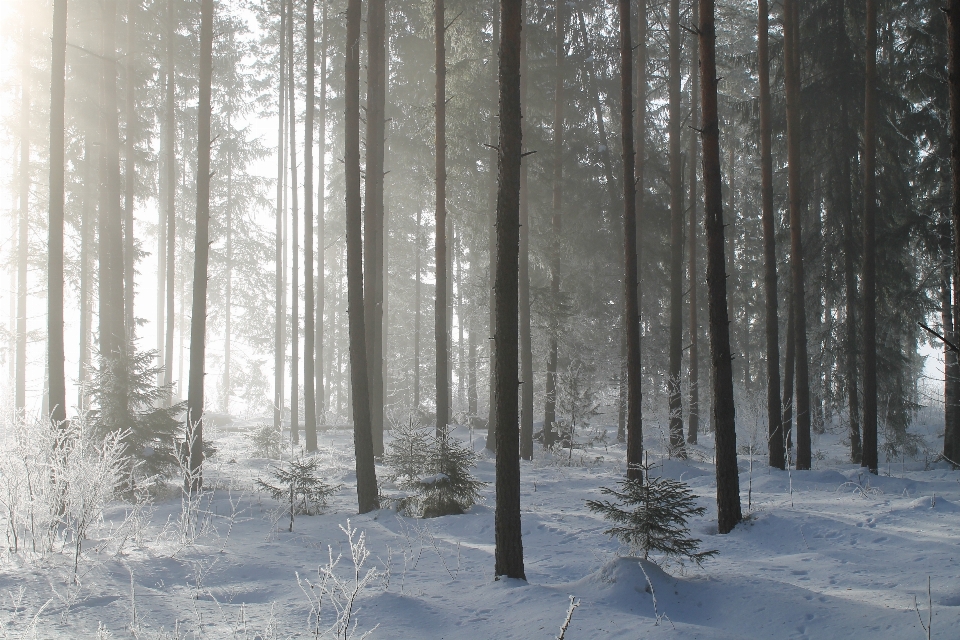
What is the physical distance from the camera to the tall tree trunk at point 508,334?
239 inches

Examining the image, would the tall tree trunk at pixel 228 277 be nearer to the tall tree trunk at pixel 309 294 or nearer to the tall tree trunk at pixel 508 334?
the tall tree trunk at pixel 309 294

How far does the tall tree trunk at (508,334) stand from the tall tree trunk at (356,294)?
4500 millimetres

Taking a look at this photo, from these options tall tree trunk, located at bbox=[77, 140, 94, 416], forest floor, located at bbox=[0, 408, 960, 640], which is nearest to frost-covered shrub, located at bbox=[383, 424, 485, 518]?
forest floor, located at bbox=[0, 408, 960, 640]

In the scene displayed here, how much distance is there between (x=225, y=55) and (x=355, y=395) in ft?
68.8

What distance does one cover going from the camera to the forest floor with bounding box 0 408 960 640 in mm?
4734

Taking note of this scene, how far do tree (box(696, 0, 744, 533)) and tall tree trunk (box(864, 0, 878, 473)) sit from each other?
595 cm

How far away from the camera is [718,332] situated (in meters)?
8.12

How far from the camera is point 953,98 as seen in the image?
4.55 metres

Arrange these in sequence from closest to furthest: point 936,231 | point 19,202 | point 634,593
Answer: point 634,593 < point 936,231 < point 19,202

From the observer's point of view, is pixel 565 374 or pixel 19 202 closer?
pixel 565 374

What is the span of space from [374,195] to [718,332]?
950cm

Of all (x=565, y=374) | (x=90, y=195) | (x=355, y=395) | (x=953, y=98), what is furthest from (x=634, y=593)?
(x=90, y=195)

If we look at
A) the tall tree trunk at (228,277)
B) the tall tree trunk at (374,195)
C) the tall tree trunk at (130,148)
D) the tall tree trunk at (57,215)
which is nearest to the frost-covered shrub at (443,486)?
the tall tree trunk at (374,195)

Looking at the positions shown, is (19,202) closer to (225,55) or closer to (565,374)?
(225,55)
